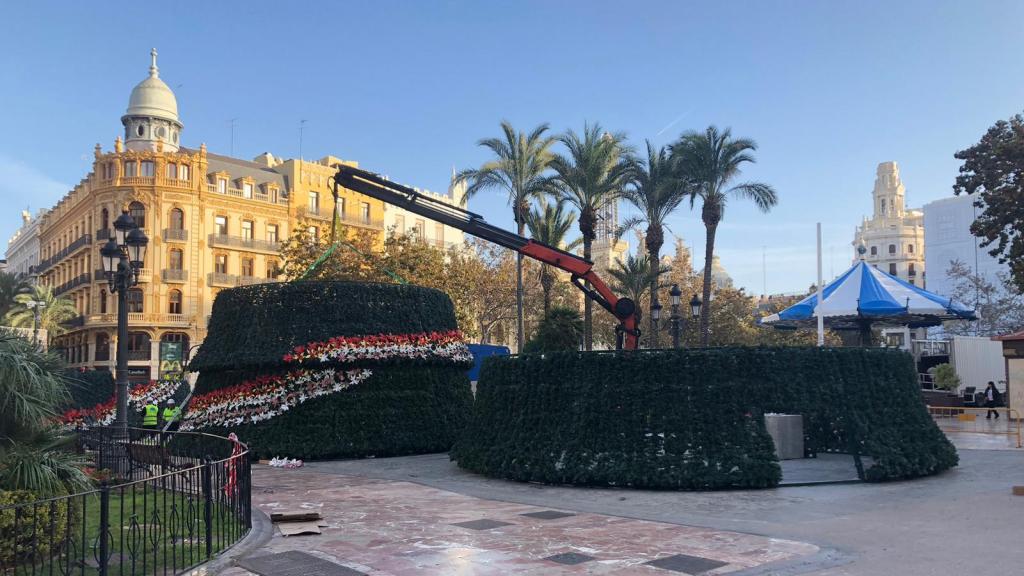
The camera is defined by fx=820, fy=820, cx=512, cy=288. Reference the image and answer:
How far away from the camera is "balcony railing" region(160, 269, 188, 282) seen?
53.5 metres

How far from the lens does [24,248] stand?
8306 centimetres

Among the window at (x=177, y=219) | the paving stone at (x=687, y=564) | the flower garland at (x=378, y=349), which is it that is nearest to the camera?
the paving stone at (x=687, y=564)

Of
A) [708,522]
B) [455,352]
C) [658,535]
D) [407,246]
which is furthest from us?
[407,246]

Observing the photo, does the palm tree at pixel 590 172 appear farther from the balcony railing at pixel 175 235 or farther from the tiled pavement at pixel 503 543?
the balcony railing at pixel 175 235

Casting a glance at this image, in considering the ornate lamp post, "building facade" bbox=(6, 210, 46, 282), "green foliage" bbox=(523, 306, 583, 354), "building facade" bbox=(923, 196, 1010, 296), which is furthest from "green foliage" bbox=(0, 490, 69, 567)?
"building facade" bbox=(923, 196, 1010, 296)

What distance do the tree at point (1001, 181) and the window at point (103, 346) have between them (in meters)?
50.4

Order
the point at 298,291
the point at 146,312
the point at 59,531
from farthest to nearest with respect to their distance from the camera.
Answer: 1. the point at 146,312
2. the point at 298,291
3. the point at 59,531

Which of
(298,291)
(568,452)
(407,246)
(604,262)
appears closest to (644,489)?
(568,452)

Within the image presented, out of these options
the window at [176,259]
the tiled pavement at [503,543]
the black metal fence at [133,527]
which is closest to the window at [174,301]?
the window at [176,259]

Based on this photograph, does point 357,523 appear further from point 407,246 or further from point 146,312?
point 146,312

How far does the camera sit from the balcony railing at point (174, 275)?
176 ft

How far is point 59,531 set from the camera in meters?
7.49

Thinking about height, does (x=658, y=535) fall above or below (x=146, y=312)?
below

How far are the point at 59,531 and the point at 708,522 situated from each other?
7.01m
